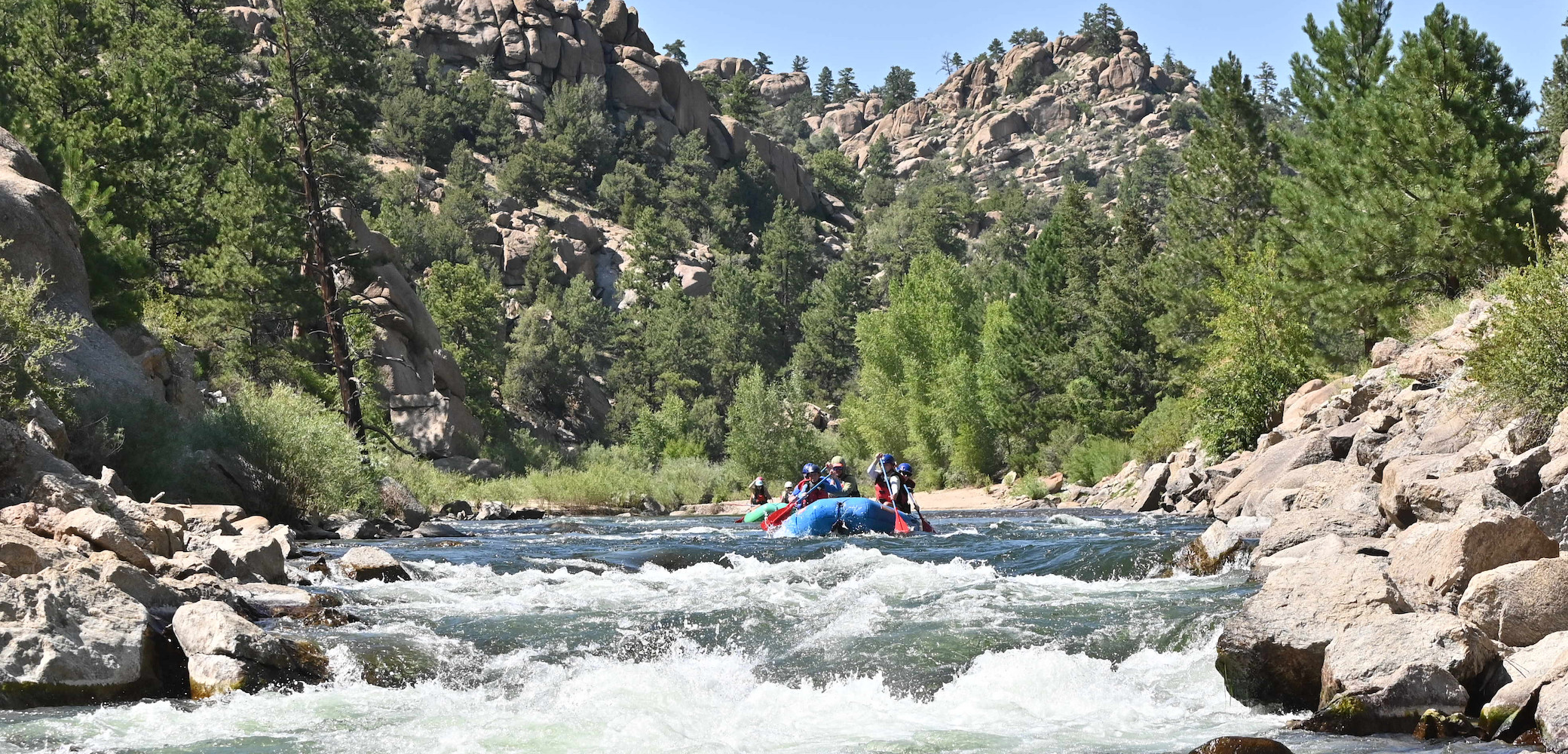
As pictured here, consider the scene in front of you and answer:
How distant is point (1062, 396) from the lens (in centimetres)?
4169

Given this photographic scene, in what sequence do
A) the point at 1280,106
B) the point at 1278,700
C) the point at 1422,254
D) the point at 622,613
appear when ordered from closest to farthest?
the point at 1278,700
the point at 622,613
the point at 1422,254
the point at 1280,106

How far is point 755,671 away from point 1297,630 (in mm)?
3769

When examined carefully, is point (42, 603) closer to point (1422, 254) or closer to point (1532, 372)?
point (1532, 372)

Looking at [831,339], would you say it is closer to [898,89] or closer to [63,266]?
[63,266]

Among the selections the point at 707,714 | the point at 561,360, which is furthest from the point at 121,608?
the point at 561,360

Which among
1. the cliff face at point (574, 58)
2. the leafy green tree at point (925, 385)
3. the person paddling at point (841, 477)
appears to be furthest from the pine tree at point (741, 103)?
the person paddling at point (841, 477)

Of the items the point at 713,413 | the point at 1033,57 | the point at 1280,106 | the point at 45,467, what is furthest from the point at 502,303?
the point at 1033,57

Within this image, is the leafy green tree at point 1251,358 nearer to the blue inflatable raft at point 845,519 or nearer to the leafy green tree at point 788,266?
the blue inflatable raft at point 845,519

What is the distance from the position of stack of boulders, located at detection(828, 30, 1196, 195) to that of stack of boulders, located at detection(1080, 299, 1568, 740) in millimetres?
123980

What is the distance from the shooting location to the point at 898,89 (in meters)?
178

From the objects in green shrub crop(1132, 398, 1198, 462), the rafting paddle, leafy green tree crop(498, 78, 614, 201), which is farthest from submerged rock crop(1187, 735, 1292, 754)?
leafy green tree crop(498, 78, 614, 201)

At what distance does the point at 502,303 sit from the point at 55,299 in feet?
166

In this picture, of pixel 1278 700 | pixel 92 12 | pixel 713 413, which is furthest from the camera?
pixel 713 413

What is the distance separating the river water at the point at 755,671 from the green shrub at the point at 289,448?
6.55 metres
